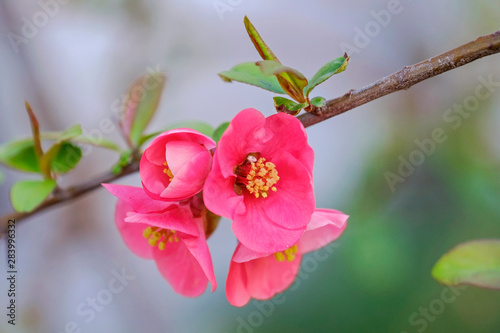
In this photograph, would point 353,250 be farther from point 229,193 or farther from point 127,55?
point 127,55

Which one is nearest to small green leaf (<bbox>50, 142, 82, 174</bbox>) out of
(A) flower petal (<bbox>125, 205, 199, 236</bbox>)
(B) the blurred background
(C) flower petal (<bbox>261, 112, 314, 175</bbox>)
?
(A) flower petal (<bbox>125, 205, 199, 236</bbox>)

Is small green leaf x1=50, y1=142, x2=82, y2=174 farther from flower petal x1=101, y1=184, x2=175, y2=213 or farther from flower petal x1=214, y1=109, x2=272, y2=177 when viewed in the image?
flower petal x1=214, y1=109, x2=272, y2=177

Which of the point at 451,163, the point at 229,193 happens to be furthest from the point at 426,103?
the point at 229,193

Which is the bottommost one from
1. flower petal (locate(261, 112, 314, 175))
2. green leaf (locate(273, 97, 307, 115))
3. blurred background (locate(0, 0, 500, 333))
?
blurred background (locate(0, 0, 500, 333))

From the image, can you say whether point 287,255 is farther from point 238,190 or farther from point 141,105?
point 141,105

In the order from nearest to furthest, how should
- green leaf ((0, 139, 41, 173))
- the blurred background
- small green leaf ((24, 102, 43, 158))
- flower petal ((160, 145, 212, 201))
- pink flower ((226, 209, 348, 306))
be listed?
flower petal ((160, 145, 212, 201)) → pink flower ((226, 209, 348, 306)) → small green leaf ((24, 102, 43, 158)) → green leaf ((0, 139, 41, 173)) → the blurred background

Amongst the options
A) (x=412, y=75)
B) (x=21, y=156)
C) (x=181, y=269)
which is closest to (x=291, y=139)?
(x=412, y=75)
